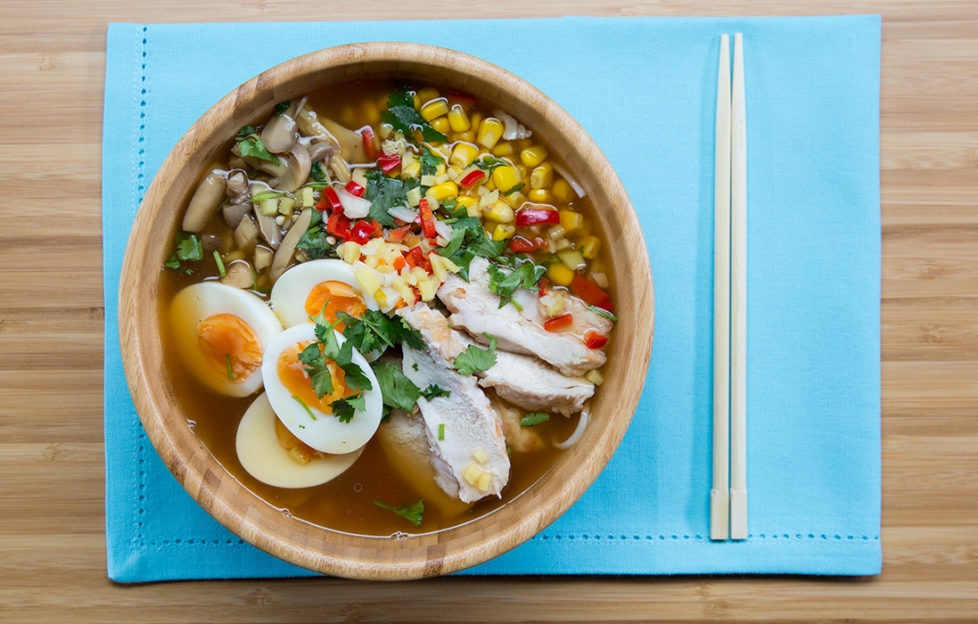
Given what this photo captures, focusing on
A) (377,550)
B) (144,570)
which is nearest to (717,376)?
(377,550)

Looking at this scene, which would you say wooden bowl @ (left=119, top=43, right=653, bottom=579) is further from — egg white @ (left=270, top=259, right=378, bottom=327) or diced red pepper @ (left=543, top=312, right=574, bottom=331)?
egg white @ (left=270, top=259, right=378, bottom=327)

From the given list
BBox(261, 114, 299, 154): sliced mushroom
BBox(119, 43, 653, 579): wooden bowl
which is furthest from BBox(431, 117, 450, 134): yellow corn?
BBox(261, 114, 299, 154): sliced mushroom

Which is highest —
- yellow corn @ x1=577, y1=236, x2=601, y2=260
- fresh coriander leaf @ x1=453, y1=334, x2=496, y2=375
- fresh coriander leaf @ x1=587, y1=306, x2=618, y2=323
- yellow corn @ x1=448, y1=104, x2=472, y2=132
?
yellow corn @ x1=448, y1=104, x2=472, y2=132

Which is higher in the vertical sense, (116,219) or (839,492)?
(116,219)

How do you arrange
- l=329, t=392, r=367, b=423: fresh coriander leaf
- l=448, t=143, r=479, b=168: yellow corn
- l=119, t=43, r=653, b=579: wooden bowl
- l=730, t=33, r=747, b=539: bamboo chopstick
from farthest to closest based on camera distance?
l=730, t=33, r=747, b=539: bamboo chopstick < l=448, t=143, r=479, b=168: yellow corn < l=329, t=392, r=367, b=423: fresh coriander leaf < l=119, t=43, r=653, b=579: wooden bowl

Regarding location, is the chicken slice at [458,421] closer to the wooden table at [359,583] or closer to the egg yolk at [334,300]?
the egg yolk at [334,300]

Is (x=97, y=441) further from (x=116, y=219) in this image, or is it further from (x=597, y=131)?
(x=597, y=131)

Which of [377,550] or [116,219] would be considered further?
[116,219]
